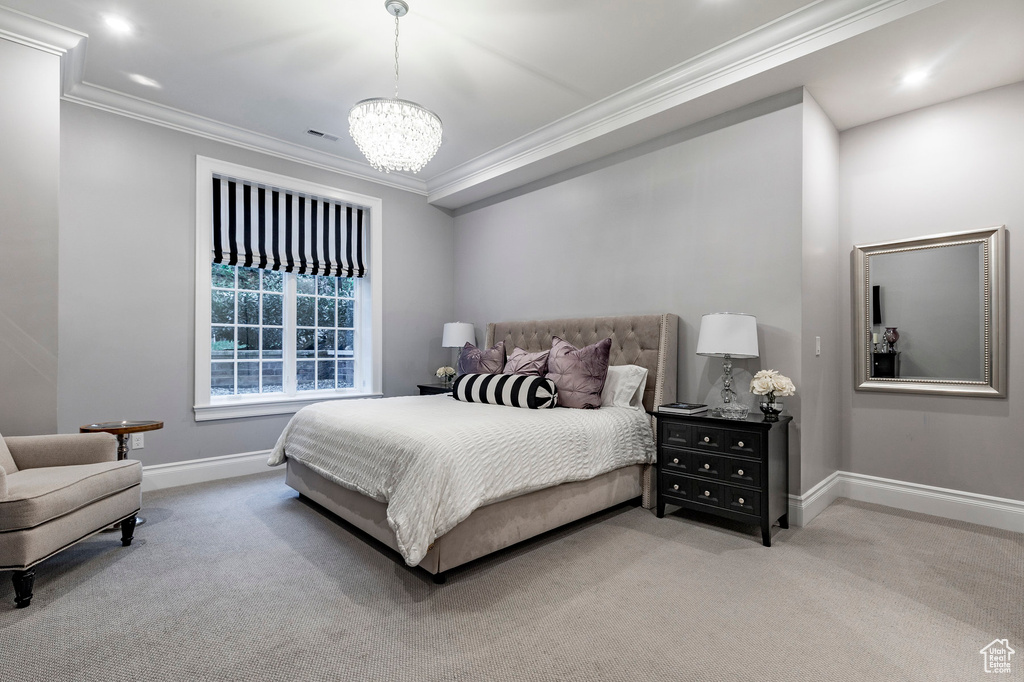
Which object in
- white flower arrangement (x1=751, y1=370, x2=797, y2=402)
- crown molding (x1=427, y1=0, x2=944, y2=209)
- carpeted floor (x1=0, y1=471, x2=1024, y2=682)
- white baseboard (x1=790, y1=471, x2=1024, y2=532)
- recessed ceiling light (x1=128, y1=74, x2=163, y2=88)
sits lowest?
carpeted floor (x1=0, y1=471, x2=1024, y2=682)

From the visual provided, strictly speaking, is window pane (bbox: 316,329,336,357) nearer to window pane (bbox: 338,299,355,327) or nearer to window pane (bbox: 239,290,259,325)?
window pane (bbox: 338,299,355,327)

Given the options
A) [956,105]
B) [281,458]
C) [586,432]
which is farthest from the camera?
[281,458]

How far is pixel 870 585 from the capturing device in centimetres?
229

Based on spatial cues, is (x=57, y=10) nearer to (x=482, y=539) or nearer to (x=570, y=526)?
(x=482, y=539)

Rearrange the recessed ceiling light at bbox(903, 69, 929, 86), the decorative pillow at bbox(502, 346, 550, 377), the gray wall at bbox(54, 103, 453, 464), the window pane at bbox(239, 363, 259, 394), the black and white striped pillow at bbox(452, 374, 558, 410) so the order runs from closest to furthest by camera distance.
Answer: the recessed ceiling light at bbox(903, 69, 929, 86) → the black and white striped pillow at bbox(452, 374, 558, 410) → the gray wall at bbox(54, 103, 453, 464) → the decorative pillow at bbox(502, 346, 550, 377) → the window pane at bbox(239, 363, 259, 394)

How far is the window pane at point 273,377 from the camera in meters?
4.57

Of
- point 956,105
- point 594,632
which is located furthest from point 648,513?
point 956,105

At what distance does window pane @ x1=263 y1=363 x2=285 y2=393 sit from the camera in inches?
180

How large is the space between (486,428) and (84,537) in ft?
6.41

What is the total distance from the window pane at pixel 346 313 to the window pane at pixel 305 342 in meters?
0.32

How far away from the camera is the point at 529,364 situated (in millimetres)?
3832

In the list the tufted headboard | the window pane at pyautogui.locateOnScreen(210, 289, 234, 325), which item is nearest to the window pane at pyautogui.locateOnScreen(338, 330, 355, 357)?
the window pane at pyautogui.locateOnScreen(210, 289, 234, 325)

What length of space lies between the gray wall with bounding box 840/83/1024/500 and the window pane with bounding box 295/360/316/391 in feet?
14.9

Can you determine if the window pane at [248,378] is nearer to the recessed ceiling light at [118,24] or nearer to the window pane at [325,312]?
the window pane at [325,312]
